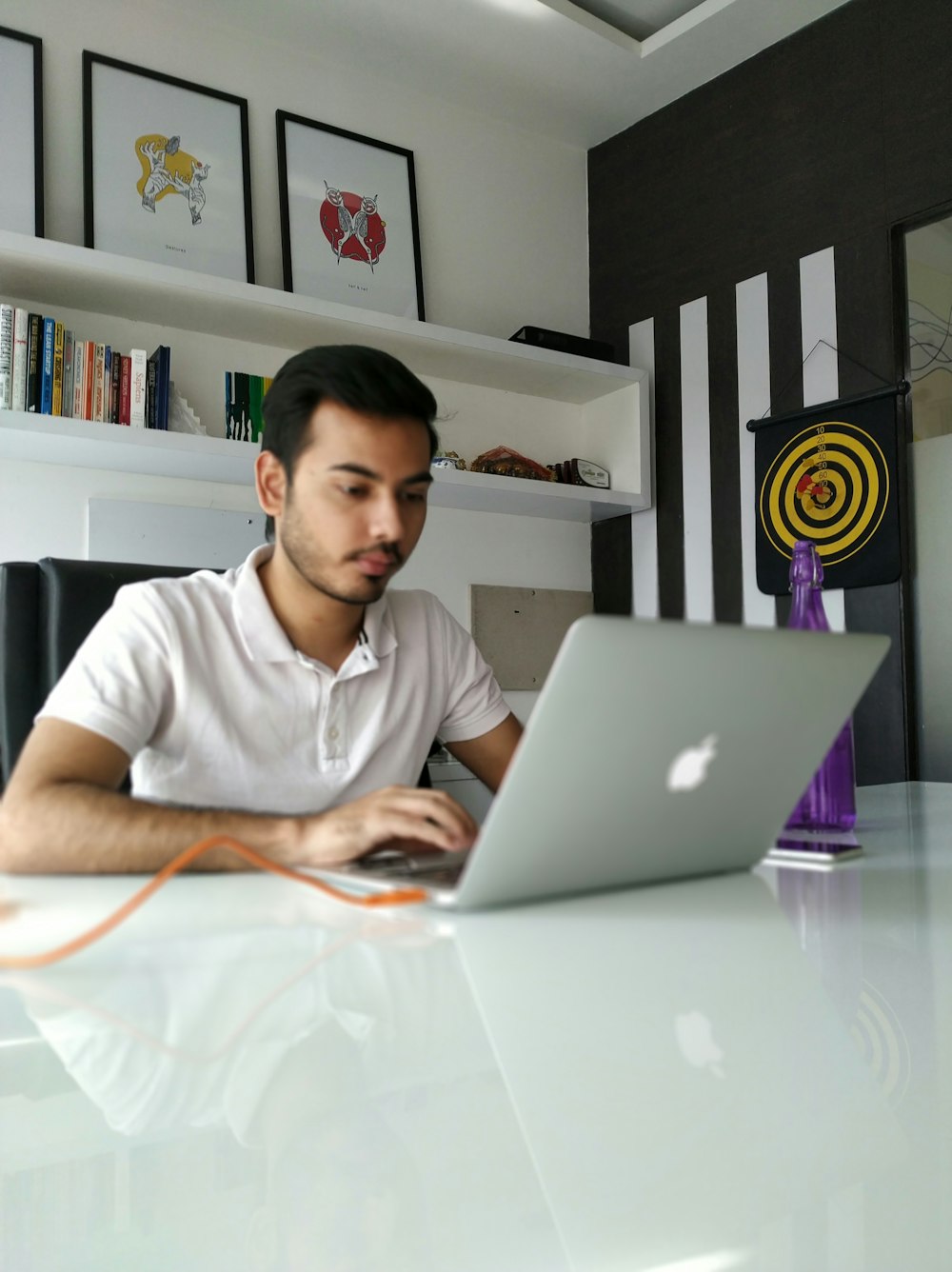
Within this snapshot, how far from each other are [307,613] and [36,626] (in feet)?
1.60

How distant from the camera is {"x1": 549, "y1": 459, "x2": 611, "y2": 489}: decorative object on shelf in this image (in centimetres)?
364

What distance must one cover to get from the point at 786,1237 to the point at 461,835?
56 centimetres

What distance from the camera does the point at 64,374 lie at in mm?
2627

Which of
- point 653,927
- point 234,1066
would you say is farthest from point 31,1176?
point 653,927

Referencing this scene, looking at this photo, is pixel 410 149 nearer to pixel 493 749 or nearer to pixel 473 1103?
pixel 493 749

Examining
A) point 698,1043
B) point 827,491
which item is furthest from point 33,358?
point 698,1043

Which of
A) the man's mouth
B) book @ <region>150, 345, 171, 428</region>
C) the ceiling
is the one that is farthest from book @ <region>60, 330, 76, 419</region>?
the man's mouth

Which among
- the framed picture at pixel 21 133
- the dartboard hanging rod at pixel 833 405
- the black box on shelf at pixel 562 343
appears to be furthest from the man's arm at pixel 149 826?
the black box on shelf at pixel 562 343

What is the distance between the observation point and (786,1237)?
1.06 ft

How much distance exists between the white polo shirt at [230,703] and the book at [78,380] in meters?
1.40

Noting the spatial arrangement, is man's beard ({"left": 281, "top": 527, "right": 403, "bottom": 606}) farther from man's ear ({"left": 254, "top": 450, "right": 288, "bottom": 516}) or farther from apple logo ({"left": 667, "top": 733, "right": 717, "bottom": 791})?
apple logo ({"left": 667, "top": 733, "right": 717, "bottom": 791})

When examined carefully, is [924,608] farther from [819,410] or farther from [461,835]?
[461,835]

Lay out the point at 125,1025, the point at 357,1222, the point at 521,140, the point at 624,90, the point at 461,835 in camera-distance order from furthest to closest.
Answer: the point at 521,140 → the point at 624,90 → the point at 461,835 → the point at 125,1025 → the point at 357,1222

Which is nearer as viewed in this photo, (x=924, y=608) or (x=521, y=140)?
(x=924, y=608)
